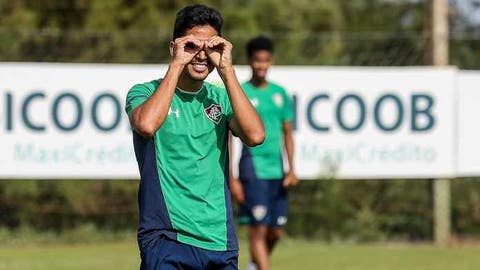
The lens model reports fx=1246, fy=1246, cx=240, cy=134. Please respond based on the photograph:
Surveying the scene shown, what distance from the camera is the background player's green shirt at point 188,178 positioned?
5.65 m

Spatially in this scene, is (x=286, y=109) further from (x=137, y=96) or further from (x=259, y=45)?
(x=137, y=96)

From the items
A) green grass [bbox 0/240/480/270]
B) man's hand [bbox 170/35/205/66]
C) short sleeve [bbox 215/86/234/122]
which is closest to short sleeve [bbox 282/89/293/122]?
green grass [bbox 0/240/480/270]

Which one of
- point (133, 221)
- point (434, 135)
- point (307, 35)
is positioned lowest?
point (133, 221)

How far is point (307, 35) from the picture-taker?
17.5 metres

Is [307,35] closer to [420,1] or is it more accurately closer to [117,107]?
[117,107]

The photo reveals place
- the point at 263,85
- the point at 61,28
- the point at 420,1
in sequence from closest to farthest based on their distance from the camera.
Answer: the point at 263,85
the point at 61,28
the point at 420,1

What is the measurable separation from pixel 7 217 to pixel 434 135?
5811 mm

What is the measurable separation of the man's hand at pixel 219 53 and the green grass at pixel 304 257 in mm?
7971

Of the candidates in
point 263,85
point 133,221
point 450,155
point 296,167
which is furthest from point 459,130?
point 263,85

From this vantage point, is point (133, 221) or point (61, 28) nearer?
point (133, 221)

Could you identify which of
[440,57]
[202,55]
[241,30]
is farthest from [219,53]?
[241,30]

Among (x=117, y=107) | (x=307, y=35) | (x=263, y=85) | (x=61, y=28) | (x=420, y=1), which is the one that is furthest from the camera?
(x=420, y=1)

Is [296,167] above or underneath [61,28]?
underneath

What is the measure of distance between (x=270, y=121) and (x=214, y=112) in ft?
19.2
